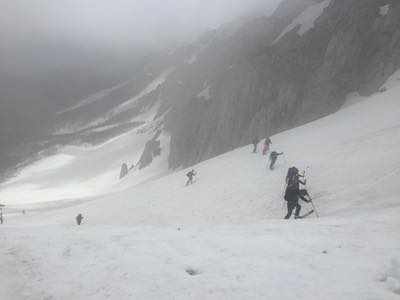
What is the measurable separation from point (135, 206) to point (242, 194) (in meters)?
11.9

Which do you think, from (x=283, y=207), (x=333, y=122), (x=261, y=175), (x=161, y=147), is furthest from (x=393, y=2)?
(x=161, y=147)

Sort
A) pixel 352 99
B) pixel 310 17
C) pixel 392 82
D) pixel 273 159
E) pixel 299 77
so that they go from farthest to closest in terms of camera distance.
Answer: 1. pixel 310 17
2. pixel 299 77
3. pixel 352 99
4. pixel 392 82
5. pixel 273 159

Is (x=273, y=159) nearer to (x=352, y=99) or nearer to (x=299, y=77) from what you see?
(x=352, y=99)

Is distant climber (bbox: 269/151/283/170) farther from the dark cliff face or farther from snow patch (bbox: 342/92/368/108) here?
the dark cliff face

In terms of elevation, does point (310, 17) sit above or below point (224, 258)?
above

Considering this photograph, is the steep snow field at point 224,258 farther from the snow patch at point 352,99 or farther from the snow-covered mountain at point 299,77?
the snow-covered mountain at point 299,77

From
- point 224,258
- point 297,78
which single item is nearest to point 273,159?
point 224,258

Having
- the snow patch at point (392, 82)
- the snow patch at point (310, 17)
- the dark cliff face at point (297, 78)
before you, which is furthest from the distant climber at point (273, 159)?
the snow patch at point (310, 17)

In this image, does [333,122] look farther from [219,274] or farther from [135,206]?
[219,274]

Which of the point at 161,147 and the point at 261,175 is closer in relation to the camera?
the point at 261,175

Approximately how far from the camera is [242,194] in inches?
1133

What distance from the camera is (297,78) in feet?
226

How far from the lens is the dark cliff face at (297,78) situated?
58719 millimetres

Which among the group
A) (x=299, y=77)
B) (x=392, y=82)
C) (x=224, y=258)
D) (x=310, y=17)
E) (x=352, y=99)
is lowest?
(x=224, y=258)
